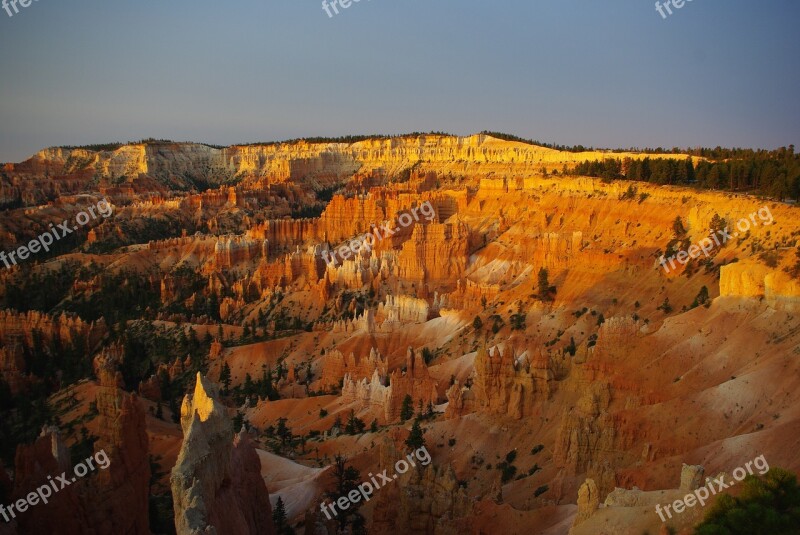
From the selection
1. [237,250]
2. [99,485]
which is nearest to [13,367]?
[99,485]

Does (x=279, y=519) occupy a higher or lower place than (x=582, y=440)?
lower

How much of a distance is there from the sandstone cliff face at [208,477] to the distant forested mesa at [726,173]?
36.4 meters

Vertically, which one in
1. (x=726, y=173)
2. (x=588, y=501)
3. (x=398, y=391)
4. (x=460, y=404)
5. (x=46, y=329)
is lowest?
(x=46, y=329)

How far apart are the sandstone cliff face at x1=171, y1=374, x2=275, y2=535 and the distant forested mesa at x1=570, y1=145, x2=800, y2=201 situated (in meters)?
36.4

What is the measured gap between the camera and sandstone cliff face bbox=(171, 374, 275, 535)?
42.8 feet

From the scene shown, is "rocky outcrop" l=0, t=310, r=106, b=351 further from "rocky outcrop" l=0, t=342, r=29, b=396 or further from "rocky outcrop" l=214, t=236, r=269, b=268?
"rocky outcrop" l=214, t=236, r=269, b=268

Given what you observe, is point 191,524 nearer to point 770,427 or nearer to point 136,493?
point 136,493

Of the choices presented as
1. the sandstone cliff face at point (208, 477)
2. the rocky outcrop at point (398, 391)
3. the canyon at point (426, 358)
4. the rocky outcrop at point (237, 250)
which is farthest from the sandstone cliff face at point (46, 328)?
the sandstone cliff face at point (208, 477)

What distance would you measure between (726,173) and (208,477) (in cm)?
4815

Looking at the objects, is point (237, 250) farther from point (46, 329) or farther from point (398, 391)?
point (398, 391)

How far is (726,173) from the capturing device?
5166 centimetres

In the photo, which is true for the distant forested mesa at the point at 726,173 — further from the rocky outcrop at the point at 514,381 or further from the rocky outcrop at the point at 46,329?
the rocky outcrop at the point at 46,329

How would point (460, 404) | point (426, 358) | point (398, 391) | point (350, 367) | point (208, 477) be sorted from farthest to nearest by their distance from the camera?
point (426, 358)
point (350, 367)
point (398, 391)
point (460, 404)
point (208, 477)

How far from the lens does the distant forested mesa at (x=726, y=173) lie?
1646 inches
